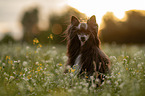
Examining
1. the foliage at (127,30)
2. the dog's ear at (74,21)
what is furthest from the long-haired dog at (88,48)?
the foliage at (127,30)

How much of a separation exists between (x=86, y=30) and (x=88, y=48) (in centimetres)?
48

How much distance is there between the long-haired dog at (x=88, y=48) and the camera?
4.65m

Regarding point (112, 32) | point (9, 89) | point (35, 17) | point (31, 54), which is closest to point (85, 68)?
point (9, 89)

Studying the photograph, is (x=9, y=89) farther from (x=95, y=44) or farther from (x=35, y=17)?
(x=35, y=17)

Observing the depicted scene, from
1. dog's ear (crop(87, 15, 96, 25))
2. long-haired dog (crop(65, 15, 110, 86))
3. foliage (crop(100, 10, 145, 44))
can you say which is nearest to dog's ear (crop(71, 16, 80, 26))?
long-haired dog (crop(65, 15, 110, 86))

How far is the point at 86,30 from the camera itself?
462 centimetres

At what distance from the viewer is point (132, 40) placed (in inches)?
955

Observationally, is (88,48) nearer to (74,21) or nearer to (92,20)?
(92,20)

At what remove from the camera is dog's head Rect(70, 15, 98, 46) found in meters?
4.61

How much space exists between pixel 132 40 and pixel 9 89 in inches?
875

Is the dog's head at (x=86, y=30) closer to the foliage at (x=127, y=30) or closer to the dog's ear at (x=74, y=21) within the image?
the dog's ear at (x=74, y=21)

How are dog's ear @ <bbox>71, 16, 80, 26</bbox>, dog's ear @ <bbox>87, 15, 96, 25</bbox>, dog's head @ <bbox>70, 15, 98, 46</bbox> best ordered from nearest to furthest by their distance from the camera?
1. dog's head @ <bbox>70, 15, 98, 46</bbox>
2. dog's ear @ <bbox>87, 15, 96, 25</bbox>
3. dog's ear @ <bbox>71, 16, 80, 26</bbox>

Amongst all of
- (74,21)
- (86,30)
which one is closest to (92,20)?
(86,30)

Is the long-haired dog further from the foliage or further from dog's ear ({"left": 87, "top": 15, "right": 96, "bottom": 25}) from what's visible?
the foliage
